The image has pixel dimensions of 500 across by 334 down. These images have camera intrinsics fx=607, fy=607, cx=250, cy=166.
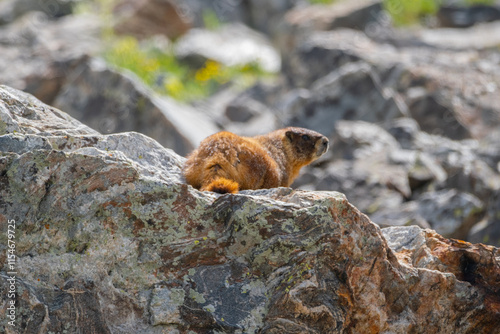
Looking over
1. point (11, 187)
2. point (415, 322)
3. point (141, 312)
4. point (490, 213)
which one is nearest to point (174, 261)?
point (141, 312)

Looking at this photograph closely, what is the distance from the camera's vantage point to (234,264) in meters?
4.47

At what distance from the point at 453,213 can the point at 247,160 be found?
4.38m

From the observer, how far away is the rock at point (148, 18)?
21.1 m

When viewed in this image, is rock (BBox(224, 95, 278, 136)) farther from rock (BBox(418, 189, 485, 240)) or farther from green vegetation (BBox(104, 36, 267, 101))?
rock (BBox(418, 189, 485, 240))

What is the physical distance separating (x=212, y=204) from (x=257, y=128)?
10.8 metres

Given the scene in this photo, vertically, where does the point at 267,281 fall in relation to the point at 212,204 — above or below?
below

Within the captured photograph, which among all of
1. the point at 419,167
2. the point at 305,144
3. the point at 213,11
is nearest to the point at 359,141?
the point at 419,167

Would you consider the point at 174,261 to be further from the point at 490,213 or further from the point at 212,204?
the point at 490,213

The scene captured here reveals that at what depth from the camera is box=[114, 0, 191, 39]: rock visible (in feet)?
69.3

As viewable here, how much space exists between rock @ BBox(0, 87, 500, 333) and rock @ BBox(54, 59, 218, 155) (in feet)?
21.5

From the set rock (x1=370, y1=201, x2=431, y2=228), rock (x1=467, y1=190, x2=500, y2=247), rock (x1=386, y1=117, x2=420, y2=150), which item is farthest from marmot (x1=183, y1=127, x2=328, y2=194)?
rock (x1=386, y1=117, x2=420, y2=150)

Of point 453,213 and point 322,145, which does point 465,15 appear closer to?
point 453,213

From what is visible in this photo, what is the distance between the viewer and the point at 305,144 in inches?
340

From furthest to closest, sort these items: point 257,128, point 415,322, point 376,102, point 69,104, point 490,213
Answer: point 257,128, point 376,102, point 69,104, point 490,213, point 415,322
